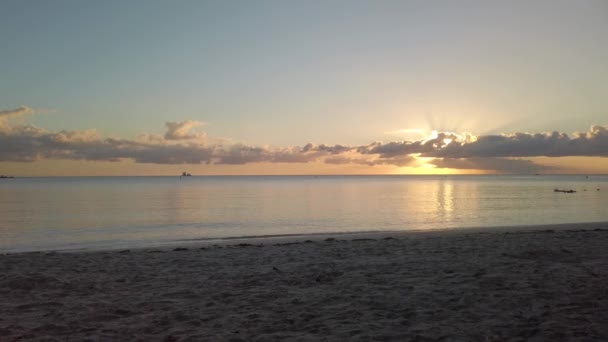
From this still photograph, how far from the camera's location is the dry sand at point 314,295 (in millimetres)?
7316

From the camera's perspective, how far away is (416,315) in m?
8.06

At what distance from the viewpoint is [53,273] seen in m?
12.2

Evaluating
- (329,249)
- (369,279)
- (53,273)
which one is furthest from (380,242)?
(53,273)

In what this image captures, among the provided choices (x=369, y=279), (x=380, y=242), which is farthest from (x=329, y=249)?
(x=369, y=279)

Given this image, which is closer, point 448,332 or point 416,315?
point 448,332

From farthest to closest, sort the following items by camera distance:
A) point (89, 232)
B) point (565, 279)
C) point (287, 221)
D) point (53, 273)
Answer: point (287, 221)
point (89, 232)
point (53, 273)
point (565, 279)

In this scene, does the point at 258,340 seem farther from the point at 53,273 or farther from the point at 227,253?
the point at 227,253

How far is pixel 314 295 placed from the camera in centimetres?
973

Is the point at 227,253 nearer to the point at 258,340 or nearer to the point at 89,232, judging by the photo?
the point at 258,340

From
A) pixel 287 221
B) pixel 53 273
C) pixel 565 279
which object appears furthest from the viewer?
pixel 287 221

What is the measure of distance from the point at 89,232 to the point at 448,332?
81.9ft

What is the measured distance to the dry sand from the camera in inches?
288

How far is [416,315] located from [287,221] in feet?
84.1

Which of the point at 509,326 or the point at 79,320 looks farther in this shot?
the point at 79,320
